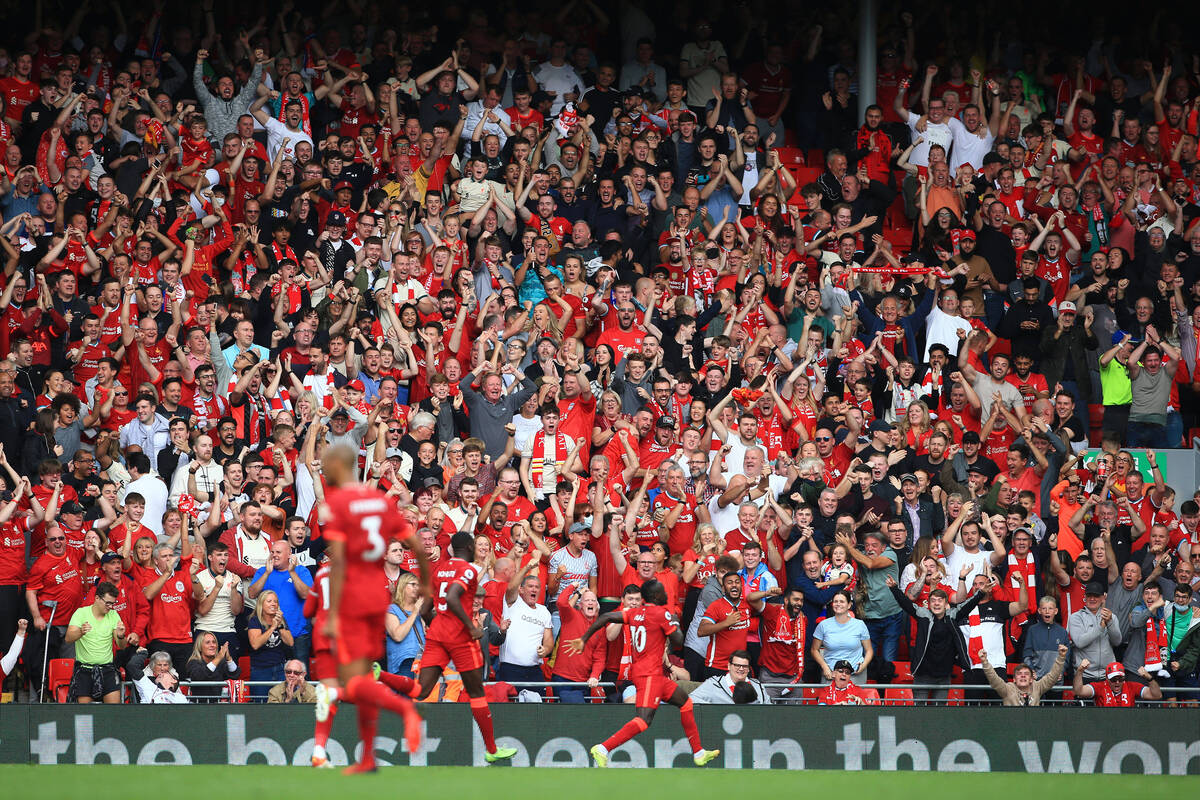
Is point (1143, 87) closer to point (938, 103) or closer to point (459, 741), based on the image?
point (938, 103)

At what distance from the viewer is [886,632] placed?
1562 centimetres

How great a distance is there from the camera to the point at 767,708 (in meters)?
14.4

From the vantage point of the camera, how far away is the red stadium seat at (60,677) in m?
15.0

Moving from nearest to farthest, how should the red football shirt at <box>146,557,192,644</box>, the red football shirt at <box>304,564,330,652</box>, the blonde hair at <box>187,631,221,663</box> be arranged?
the red football shirt at <box>304,564,330,652</box> → the blonde hair at <box>187,631,221,663</box> → the red football shirt at <box>146,557,192,644</box>

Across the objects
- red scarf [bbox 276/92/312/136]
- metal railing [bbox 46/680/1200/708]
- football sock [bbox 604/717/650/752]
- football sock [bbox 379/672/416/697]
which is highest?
red scarf [bbox 276/92/312/136]

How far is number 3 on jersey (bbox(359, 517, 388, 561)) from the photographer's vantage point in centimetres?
995

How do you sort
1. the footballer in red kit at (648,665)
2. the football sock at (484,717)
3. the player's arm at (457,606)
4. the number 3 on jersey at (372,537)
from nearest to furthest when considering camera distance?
the number 3 on jersey at (372,537) < the player's arm at (457,606) < the football sock at (484,717) < the footballer in red kit at (648,665)

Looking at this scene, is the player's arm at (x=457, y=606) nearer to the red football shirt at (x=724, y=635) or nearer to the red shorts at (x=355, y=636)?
the red shorts at (x=355, y=636)

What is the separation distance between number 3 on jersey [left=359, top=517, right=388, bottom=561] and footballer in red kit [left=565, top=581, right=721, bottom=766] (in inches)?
140

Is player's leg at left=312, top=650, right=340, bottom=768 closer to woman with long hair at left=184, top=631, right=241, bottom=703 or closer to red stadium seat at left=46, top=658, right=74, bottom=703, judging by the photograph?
woman with long hair at left=184, top=631, right=241, bottom=703

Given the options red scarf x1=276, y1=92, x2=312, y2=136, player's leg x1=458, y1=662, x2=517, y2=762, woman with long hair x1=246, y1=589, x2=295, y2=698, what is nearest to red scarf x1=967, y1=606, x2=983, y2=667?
player's leg x1=458, y1=662, x2=517, y2=762

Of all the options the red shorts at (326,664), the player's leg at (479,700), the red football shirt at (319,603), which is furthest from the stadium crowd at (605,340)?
the red shorts at (326,664)

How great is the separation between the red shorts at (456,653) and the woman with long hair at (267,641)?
2638mm

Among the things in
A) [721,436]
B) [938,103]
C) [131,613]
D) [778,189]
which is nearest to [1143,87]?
[938,103]
